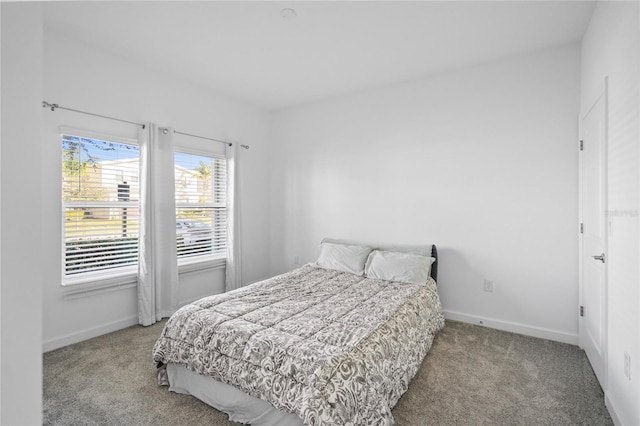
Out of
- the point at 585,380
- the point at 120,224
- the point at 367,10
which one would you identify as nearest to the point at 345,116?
the point at 367,10

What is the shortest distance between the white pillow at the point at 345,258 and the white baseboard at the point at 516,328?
3.52ft

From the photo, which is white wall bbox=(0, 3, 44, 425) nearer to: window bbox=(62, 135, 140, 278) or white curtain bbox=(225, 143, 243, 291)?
window bbox=(62, 135, 140, 278)

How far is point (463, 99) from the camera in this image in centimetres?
342

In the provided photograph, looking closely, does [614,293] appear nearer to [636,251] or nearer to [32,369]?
[636,251]

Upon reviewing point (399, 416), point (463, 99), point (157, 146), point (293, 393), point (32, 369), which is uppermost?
point (463, 99)

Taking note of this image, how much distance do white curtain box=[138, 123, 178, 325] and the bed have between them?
3.99ft

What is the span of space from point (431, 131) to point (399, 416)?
2865 millimetres

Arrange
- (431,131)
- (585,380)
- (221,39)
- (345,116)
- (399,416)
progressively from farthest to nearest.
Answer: (345,116)
(431,131)
(221,39)
(585,380)
(399,416)

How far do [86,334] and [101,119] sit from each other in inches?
80.9

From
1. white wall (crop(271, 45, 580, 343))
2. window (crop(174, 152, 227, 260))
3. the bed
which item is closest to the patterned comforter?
the bed

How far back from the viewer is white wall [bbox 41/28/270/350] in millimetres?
2727

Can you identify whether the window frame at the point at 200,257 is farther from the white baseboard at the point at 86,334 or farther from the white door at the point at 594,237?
the white door at the point at 594,237

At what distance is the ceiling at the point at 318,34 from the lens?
2.39 metres

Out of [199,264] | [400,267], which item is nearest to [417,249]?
[400,267]
